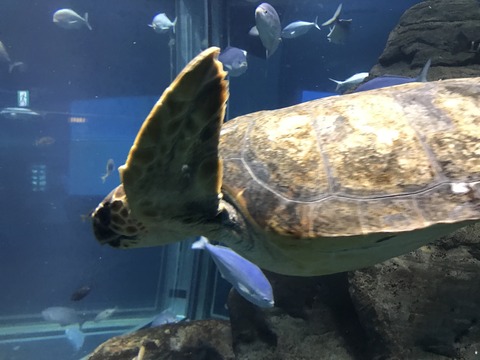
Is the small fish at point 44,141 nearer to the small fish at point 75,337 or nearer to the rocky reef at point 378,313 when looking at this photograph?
the small fish at point 75,337

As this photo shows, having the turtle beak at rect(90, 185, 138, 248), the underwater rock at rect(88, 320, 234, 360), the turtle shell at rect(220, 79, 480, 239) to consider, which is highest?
the turtle shell at rect(220, 79, 480, 239)

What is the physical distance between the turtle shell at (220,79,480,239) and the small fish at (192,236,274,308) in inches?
56.0

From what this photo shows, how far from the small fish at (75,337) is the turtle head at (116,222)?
16.1ft

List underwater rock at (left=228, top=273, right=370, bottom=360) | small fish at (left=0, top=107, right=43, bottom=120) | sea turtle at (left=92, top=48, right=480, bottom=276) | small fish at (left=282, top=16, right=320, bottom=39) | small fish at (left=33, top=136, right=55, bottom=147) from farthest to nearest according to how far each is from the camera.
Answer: small fish at (left=0, top=107, right=43, bottom=120)
small fish at (left=33, top=136, right=55, bottom=147)
small fish at (left=282, top=16, right=320, bottom=39)
underwater rock at (left=228, top=273, right=370, bottom=360)
sea turtle at (left=92, top=48, right=480, bottom=276)

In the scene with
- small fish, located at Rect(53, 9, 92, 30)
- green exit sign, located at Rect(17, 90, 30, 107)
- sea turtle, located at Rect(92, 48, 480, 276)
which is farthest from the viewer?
green exit sign, located at Rect(17, 90, 30, 107)

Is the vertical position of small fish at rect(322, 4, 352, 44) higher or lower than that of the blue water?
higher

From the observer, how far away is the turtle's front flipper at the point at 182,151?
1063 mm

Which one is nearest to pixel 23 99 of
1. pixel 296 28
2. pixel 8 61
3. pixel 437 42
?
pixel 8 61

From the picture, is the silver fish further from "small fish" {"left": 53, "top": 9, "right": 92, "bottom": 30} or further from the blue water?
"small fish" {"left": 53, "top": 9, "right": 92, "bottom": 30}

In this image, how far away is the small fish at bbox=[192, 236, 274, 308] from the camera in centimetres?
286

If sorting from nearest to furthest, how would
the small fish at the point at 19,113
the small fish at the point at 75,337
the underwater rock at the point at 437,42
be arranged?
the underwater rock at the point at 437,42, the small fish at the point at 75,337, the small fish at the point at 19,113

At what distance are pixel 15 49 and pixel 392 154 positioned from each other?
34.9 ft

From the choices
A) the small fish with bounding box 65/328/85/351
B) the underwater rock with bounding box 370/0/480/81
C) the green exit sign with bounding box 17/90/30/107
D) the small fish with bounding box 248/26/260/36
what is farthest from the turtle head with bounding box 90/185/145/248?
the green exit sign with bounding box 17/90/30/107

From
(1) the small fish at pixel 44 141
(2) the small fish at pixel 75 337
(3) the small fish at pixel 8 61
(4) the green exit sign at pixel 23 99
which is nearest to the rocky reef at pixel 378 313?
(2) the small fish at pixel 75 337
